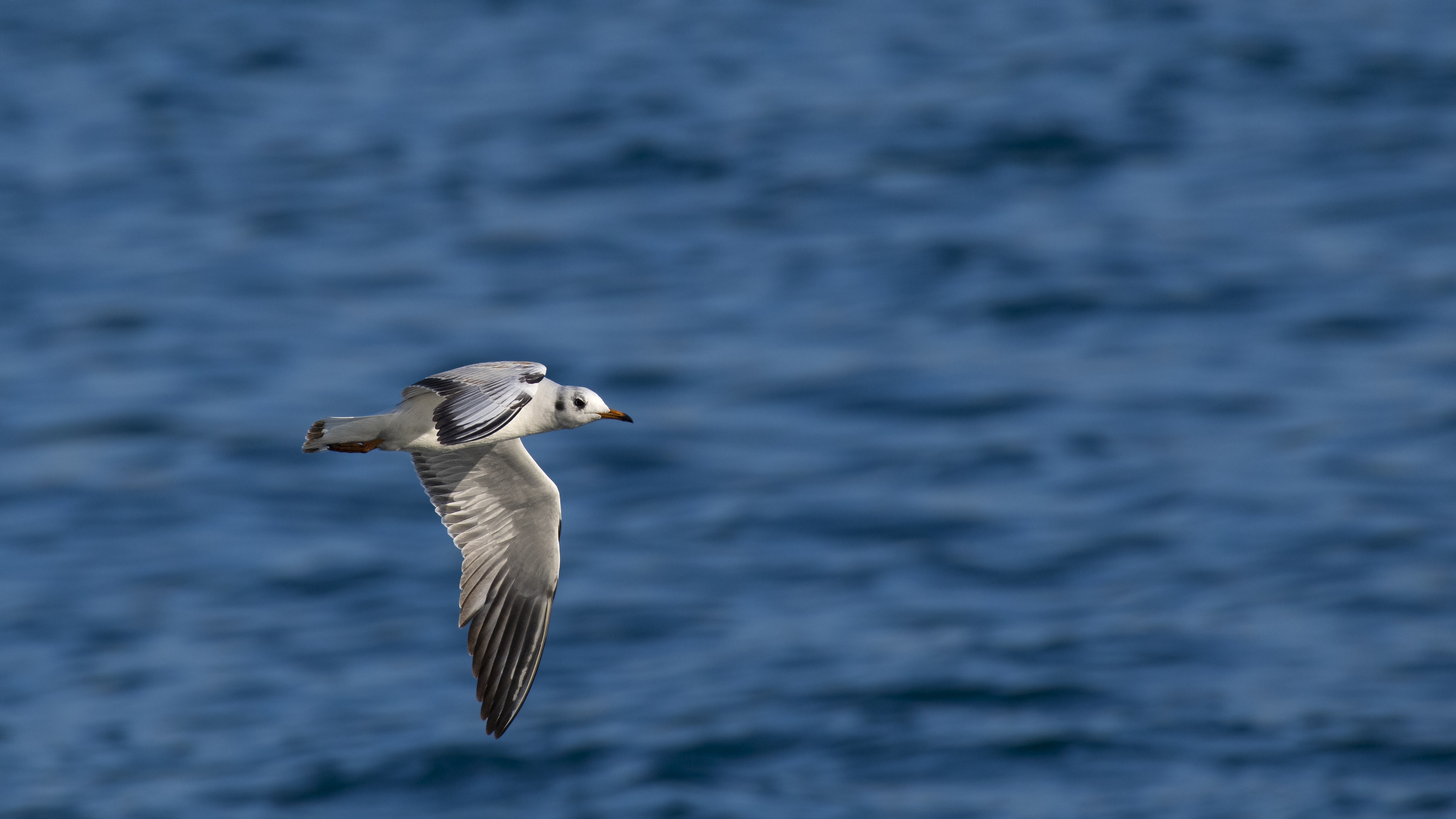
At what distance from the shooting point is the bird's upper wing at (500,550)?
12141mm

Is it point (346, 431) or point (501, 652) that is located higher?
point (346, 431)

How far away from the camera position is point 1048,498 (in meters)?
30.3

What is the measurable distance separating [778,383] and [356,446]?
23.1m

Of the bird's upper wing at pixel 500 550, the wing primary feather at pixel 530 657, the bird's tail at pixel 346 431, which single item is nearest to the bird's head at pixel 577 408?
the bird's tail at pixel 346 431

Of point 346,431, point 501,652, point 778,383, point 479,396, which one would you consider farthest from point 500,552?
point 778,383

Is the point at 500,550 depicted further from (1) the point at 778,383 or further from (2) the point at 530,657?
(1) the point at 778,383

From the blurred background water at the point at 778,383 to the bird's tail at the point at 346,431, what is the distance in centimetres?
1391

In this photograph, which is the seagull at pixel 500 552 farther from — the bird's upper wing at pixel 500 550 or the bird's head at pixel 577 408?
the bird's head at pixel 577 408

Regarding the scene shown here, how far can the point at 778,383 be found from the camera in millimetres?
33094

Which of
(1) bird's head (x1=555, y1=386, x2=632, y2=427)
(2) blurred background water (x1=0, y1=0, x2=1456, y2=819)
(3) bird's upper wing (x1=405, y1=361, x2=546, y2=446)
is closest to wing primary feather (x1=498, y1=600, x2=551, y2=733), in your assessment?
(1) bird's head (x1=555, y1=386, x2=632, y2=427)

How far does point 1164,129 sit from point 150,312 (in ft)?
70.4

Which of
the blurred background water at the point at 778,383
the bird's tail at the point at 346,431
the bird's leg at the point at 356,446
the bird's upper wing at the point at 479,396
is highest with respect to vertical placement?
the bird's upper wing at the point at 479,396

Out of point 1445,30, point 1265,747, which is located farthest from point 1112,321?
point 1445,30

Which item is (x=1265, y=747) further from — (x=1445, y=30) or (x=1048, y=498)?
(x=1445, y=30)
